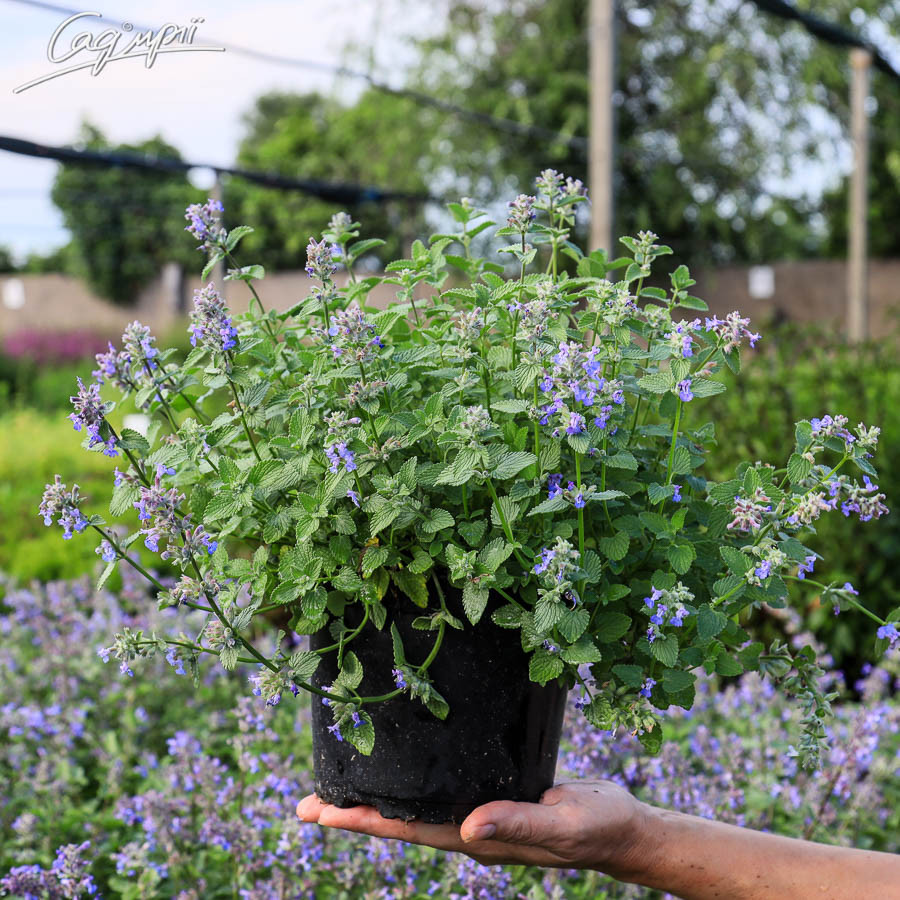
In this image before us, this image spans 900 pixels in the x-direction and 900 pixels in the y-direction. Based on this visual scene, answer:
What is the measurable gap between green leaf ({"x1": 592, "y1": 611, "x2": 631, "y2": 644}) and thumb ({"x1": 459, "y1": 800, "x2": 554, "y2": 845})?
0.78 ft

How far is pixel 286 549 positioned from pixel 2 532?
4.65 metres

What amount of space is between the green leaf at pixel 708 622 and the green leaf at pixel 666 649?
0.11 ft

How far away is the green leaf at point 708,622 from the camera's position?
3.87 ft

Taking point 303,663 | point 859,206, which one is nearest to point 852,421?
point 303,663

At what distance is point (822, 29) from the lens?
22.7 ft

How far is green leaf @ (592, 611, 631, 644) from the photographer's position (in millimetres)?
1209

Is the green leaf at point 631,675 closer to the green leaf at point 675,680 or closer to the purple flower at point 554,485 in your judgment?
the green leaf at point 675,680

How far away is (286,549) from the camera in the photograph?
4.04 feet

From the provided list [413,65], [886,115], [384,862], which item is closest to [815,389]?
[384,862]

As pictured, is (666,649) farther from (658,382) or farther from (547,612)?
(658,382)

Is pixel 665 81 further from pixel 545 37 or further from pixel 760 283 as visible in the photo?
pixel 760 283

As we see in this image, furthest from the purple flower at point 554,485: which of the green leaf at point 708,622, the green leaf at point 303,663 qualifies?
the green leaf at point 303,663

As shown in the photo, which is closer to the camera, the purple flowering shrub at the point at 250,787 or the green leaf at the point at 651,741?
the green leaf at the point at 651,741

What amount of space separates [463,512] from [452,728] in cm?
28
